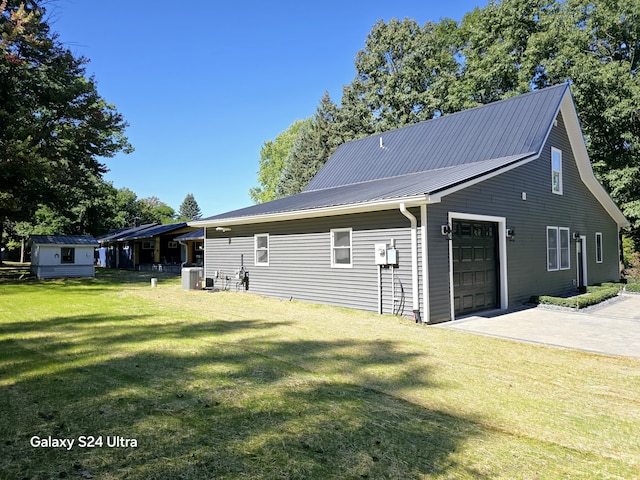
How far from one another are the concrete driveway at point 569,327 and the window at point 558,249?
A: 7.05 ft

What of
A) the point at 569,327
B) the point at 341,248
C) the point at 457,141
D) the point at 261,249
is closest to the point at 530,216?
the point at 457,141

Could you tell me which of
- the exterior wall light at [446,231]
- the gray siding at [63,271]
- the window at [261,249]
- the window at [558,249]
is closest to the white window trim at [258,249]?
the window at [261,249]

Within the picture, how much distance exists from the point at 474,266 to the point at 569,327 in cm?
254

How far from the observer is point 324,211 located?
10.5 metres

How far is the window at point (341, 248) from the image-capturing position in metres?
10.5

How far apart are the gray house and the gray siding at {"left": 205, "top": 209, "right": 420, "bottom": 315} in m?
0.04

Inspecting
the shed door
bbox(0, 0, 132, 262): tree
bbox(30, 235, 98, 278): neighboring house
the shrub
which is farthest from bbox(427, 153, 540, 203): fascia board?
bbox(30, 235, 98, 278): neighboring house

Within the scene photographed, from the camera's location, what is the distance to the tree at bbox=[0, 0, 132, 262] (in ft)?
49.0

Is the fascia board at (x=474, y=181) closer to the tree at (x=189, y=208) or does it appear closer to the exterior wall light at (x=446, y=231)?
the exterior wall light at (x=446, y=231)

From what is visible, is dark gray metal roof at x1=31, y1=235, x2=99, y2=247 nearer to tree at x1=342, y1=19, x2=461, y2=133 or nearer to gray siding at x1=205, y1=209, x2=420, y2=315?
gray siding at x1=205, y1=209, x2=420, y2=315

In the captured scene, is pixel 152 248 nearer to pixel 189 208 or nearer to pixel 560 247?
pixel 560 247

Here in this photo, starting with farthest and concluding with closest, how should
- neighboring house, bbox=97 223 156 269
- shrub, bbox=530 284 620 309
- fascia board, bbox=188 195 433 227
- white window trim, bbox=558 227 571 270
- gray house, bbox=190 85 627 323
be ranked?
neighboring house, bbox=97 223 156 269 → white window trim, bbox=558 227 571 270 → shrub, bbox=530 284 620 309 → gray house, bbox=190 85 627 323 → fascia board, bbox=188 195 433 227

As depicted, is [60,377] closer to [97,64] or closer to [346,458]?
[346,458]

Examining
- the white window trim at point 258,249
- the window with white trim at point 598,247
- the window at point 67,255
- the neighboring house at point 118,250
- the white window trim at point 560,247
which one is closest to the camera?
the white window trim at point 258,249
